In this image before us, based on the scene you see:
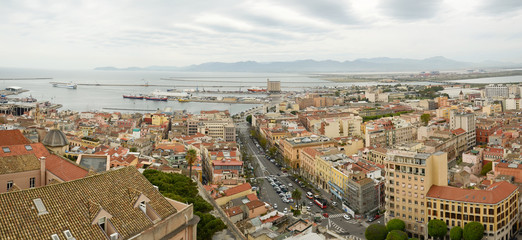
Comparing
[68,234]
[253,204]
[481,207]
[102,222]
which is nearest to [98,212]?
[102,222]

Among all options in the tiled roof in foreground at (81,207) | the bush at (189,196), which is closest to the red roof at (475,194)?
the bush at (189,196)

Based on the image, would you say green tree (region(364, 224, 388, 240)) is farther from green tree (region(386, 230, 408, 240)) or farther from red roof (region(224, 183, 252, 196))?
red roof (region(224, 183, 252, 196))

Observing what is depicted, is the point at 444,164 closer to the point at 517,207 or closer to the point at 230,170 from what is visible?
the point at 517,207

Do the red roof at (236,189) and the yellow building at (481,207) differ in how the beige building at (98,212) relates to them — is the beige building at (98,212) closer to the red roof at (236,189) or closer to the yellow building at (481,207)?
the red roof at (236,189)

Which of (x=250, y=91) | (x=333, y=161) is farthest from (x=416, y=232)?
(x=250, y=91)

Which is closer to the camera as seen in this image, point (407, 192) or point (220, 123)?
point (407, 192)

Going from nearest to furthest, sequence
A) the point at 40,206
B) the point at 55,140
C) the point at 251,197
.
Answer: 1. the point at 40,206
2. the point at 55,140
3. the point at 251,197

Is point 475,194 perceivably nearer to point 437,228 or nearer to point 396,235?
point 437,228
